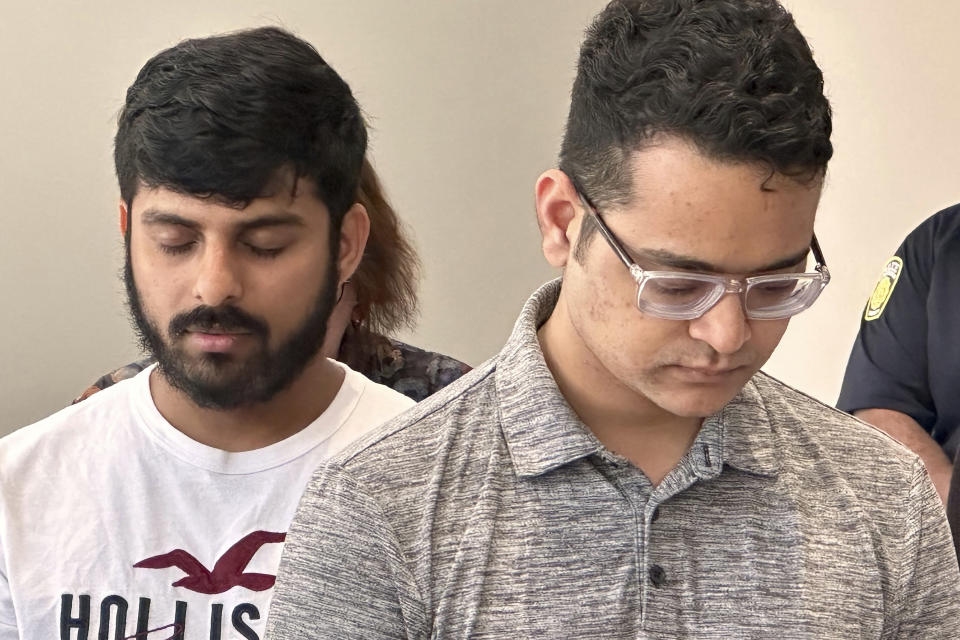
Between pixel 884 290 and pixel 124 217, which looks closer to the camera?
pixel 124 217

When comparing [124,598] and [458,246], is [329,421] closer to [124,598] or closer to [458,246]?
[124,598]

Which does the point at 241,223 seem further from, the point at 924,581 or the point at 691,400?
the point at 924,581

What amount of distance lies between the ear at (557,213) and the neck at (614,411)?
0.21ft

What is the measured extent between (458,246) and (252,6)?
0.87 meters

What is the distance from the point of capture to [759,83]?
3.77 ft

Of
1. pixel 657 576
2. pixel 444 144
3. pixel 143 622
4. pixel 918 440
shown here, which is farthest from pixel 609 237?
pixel 444 144

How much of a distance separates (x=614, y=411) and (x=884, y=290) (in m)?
1.52

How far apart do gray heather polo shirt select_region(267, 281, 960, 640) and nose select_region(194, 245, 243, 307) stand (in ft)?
1.26

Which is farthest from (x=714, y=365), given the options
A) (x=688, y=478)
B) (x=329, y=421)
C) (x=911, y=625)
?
(x=329, y=421)

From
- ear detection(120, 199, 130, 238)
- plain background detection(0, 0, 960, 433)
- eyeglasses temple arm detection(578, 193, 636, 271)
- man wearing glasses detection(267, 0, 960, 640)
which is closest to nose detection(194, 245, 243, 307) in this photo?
ear detection(120, 199, 130, 238)

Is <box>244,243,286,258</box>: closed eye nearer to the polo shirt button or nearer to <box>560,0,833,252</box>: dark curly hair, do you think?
<box>560,0,833,252</box>: dark curly hair

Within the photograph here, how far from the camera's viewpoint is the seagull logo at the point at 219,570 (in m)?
1.59

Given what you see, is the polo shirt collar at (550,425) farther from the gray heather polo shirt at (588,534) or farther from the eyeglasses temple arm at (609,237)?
the eyeglasses temple arm at (609,237)

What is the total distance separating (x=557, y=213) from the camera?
127cm
